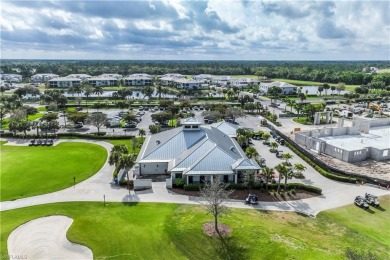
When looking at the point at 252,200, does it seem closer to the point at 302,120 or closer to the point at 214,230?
the point at 214,230

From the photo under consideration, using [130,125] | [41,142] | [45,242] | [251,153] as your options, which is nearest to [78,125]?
[130,125]

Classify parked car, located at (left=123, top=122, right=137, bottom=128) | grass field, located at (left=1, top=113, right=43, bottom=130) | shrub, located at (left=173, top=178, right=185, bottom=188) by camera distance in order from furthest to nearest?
parked car, located at (left=123, top=122, right=137, bottom=128) → grass field, located at (left=1, top=113, right=43, bottom=130) → shrub, located at (left=173, top=178, right=185, bottom=188)

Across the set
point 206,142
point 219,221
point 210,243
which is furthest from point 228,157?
point 210,243

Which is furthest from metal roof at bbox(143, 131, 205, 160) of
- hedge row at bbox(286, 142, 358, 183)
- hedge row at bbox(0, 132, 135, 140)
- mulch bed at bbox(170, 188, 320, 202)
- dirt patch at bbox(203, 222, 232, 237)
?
hedge row at bbox(0, 132, 135, 140)

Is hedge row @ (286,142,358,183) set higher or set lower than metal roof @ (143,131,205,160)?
lower

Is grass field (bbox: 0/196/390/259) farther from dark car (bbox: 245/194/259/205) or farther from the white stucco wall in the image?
the white stucco wall

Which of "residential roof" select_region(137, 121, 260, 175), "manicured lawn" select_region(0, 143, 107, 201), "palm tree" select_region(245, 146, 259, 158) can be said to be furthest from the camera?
"palm tree" select_region(245, 146, 259, 158)
